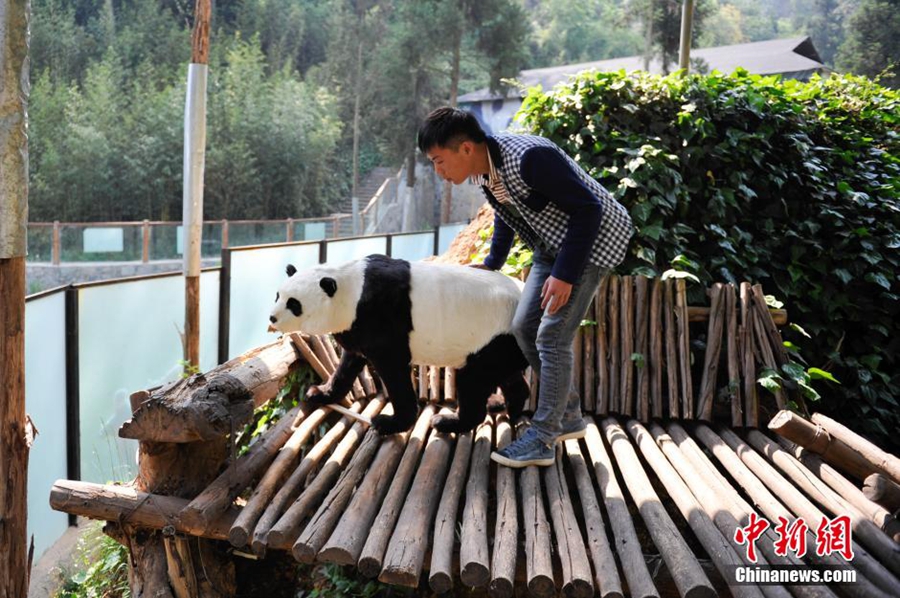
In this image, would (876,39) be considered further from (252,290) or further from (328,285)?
(328,285)

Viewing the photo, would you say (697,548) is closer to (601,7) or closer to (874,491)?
(874,491)

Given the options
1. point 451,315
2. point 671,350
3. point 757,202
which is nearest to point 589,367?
point 671,350

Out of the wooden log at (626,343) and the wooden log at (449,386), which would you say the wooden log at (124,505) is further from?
the wooden log at (626,343)

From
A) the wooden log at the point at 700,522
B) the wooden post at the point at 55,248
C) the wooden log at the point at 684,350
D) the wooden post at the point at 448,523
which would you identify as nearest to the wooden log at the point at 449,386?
the wooden post at the point at 448,523

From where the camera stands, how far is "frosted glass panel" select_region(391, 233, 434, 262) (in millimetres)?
11422

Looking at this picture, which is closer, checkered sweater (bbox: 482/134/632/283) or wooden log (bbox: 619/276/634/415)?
checkered sweater (bbox: 482/134/632/283)

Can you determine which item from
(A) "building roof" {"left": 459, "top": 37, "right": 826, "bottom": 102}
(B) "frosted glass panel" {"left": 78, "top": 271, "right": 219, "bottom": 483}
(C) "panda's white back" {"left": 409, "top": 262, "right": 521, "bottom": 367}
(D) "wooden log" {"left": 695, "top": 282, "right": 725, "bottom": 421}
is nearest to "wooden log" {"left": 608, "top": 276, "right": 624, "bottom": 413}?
(D) "wooden log" {"left": 695, "top": 282, "right": 725, "bottom": 421}

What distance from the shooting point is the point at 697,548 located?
11.1 feet

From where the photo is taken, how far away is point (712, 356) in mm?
3943

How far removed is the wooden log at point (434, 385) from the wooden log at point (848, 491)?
189cm

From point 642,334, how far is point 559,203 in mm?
1646

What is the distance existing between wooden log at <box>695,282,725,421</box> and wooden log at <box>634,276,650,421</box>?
0.31 meters

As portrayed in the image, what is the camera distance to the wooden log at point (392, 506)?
245 centimetres

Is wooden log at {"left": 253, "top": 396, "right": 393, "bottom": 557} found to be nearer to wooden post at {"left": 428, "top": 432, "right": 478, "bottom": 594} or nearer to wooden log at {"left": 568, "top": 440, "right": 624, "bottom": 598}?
wooden post at {"left": 428, "top": 432, "right": 478, "bottom": 594}
